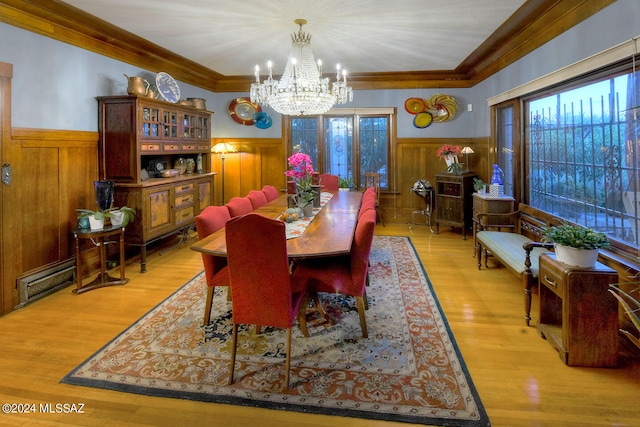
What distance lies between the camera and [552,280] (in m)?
2.45

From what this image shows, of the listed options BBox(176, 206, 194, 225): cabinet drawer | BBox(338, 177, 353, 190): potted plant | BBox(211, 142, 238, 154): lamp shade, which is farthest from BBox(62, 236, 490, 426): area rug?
BBox(211, 142, 238, 154): lamp shade

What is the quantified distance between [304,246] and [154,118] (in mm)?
3047

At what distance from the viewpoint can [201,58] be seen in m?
5.19

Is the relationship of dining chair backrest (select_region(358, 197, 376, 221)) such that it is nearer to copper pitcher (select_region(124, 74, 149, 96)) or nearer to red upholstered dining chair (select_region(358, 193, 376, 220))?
red upholstered dining chair (select_region(358, 193, 376, 220))

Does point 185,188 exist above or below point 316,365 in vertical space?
above

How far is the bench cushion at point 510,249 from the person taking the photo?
9.95 ft

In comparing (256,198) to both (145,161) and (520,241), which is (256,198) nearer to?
(145,161)


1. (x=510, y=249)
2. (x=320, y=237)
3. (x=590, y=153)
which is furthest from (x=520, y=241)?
(x=320, y=237)

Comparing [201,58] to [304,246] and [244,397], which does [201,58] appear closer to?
[304,246]

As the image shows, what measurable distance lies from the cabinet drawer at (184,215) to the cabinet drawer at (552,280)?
4.11m

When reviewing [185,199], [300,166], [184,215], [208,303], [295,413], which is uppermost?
[300,166]

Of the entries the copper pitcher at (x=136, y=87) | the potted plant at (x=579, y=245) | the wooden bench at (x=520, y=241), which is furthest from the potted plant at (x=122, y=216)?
the potted plant at (x=579, y=245)

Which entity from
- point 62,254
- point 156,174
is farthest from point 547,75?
point 62,254

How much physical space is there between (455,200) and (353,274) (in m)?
3.69
